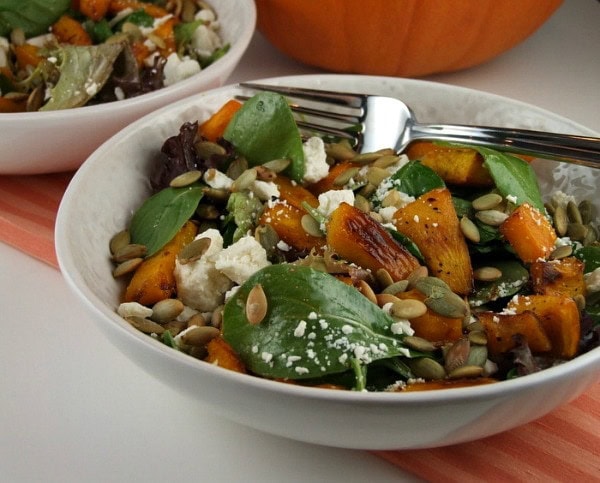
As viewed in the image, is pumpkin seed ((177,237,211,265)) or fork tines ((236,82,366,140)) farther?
fork tines ((236,82,366,140))

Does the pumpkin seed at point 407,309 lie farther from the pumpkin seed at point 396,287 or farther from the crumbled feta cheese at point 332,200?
the crumbled feta cheese at point 332,200

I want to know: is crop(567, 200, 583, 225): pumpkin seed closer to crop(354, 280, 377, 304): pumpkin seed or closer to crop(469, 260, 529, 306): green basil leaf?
crop(469, 260, 529, 306): green basil leaf

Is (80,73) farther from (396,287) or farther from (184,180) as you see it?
(396,287)

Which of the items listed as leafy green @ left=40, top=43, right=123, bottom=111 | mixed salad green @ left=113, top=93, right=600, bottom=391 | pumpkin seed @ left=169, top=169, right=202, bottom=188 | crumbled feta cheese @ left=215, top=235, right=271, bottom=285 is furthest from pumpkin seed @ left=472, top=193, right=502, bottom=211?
leafy green @ left=40, top=43, right=123, bottom=111

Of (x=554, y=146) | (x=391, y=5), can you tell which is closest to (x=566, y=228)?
(x=554, y=146)

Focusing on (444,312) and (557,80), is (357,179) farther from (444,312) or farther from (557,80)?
(557,80)

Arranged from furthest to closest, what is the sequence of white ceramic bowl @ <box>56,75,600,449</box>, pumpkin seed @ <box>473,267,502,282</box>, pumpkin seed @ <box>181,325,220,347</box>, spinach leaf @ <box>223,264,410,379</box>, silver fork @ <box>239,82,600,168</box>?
1. silver fork @ <box>239,82,600,168</box>
2. pumpkin seed @ <box>473,267,502,282</box>
3. pumpkin seed @ <box>181,325,220,347</box>
4. spinach leaf @ <box>223,264,410,379</box>
5. white ceramic bowl @ <box>56,75,600,449</box>

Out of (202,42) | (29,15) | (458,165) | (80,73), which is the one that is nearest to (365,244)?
(458,165)
